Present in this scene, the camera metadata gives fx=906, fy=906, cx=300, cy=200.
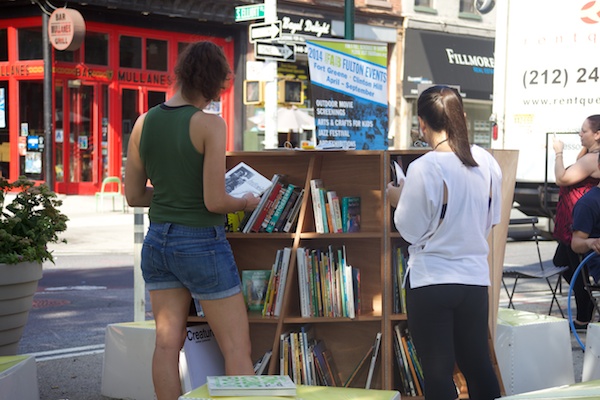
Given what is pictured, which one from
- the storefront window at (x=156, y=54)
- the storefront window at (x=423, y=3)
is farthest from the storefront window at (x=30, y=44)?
the storefront window at (x=423, y=3)

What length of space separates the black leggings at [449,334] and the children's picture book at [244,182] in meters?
0.97

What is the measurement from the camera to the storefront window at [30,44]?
71.6 ft

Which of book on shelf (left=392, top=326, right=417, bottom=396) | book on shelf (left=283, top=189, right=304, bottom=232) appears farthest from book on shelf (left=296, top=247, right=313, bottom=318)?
book on shelf (left=392, top=326, right=417, bottom=396)

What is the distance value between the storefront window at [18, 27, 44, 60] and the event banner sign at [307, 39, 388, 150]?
55.8 feet

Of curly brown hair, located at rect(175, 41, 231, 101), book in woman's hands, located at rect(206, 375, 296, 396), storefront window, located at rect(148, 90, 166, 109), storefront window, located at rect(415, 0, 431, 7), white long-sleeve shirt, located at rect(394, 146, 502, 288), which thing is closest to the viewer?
book in woman's hands, located at rect(206, 375, 296, 396)

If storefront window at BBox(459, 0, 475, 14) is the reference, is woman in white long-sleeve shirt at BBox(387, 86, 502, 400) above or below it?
below

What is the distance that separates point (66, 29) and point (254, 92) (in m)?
5.42

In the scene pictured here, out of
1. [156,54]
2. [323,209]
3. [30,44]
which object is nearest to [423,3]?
[156,54]

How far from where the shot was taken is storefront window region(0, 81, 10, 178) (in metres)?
22.1

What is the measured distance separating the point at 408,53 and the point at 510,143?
16939mm

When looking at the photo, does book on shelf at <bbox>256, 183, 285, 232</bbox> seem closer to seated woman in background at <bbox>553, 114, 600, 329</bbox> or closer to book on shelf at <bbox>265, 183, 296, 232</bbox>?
book on shelf at <bbox>265, 183, 296, 232</bbox>

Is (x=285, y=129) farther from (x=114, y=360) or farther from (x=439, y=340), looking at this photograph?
(x=439, y=340)

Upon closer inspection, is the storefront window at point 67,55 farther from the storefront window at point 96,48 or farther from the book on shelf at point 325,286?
Result: the book on shelf at point 325,286

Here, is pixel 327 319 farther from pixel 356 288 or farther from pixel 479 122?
pixel 479 122
